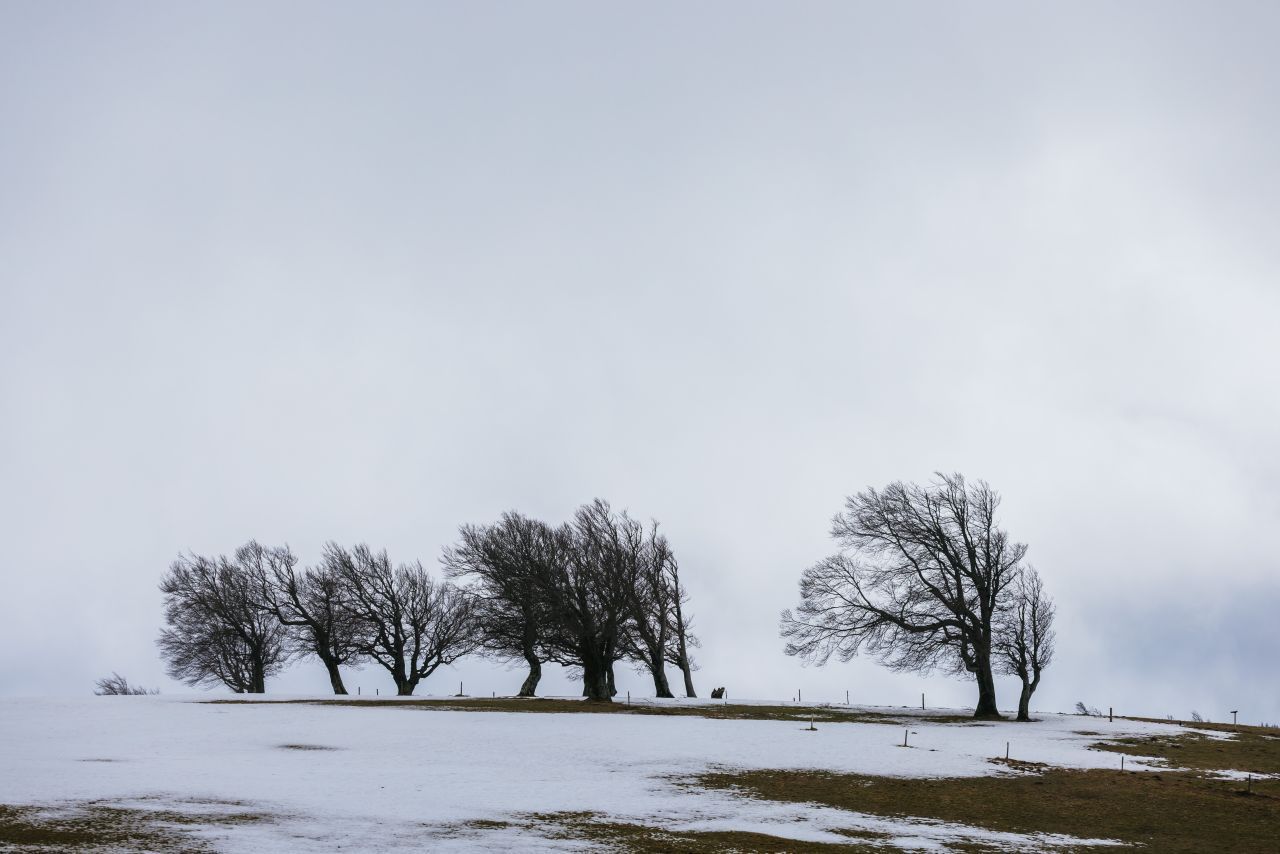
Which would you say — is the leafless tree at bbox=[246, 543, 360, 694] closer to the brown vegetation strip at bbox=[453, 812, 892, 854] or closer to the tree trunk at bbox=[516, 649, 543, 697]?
the tree trunk at bbox=[516, 649, 543, 697]

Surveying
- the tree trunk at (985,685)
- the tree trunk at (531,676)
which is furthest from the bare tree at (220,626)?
the tree trunk at (985,685)

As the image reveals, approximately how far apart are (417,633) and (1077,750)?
48.5 metres

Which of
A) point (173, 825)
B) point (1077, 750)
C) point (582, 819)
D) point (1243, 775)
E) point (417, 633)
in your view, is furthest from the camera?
point (417, 633)

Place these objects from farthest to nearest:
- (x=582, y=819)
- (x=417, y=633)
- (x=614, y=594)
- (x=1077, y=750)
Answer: (x=417, y=633) < (x=614, y=594) < (x=1077, y=750) < (x=582, y=819)

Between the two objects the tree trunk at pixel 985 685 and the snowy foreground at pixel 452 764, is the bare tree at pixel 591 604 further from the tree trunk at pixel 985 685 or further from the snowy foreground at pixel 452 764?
the tree trunk at pixel 985 685

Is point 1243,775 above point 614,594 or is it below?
below

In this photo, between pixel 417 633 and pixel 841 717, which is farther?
pixel 417 633

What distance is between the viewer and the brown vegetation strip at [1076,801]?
21.1 metres

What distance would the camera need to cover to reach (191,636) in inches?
2896

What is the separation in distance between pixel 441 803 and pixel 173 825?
5.83m

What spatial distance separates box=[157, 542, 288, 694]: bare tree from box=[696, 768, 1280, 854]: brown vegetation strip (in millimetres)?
54015

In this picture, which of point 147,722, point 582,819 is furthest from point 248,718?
point 582,819

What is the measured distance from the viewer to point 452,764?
27.3m

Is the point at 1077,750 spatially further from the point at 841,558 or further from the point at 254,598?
the point at 254,598
